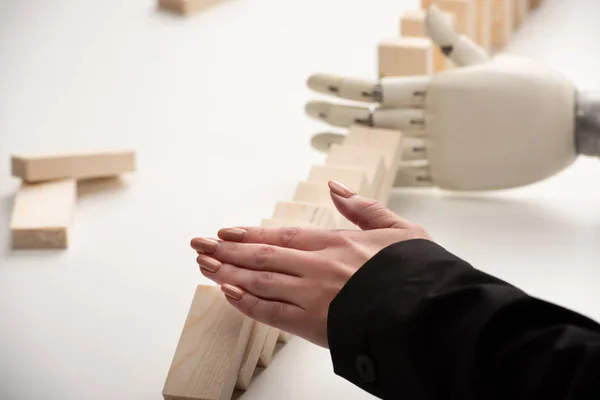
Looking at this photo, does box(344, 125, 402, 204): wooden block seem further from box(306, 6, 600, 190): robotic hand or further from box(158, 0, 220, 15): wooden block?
box(158, 0, 220, 15): wooden block

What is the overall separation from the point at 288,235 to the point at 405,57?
16.3 inches

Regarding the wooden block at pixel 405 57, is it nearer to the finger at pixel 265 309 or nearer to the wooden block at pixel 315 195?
the wooden block at pixel 315 195

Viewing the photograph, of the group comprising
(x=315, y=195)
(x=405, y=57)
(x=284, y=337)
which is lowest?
(x=284, y=337)

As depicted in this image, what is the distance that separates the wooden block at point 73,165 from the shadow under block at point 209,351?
0.34 metres

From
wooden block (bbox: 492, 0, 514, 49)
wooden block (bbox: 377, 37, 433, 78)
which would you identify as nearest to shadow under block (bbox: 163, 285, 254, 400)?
wooden block (bbox: 377, 37, 433, 78)

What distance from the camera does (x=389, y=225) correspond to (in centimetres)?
68

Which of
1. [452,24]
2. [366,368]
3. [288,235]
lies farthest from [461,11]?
[366,368]

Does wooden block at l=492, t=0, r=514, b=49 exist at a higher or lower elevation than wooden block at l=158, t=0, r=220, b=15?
lower

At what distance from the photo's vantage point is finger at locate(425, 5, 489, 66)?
Answer: 1.01 meters

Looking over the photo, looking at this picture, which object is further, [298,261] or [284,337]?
[284,337]

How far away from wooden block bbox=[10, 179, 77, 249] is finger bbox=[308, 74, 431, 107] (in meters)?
0.29

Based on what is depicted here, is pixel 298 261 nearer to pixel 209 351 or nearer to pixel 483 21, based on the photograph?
pixel 209 351

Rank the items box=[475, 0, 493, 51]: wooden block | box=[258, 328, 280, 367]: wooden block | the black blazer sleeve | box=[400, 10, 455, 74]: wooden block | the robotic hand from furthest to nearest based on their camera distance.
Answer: box=[475, 0, 493, 51]: wooden block → box=[400, 10, 455, 74]: wooden block → the robotic hand → box=[258, 328, 280, 367]: wooden block → the black blazer sleeve

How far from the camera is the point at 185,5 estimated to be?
1464 mm
